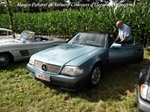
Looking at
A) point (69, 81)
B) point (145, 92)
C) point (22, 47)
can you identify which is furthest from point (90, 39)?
point (145, 92)

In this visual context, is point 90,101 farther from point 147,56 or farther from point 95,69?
point 147,56

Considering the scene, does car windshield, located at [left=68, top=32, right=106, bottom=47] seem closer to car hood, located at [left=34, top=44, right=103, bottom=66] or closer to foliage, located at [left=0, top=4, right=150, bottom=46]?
car hood, located at [left=34, top=44, right=103, bottom=66]

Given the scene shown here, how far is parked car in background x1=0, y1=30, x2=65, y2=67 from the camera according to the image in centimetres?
532

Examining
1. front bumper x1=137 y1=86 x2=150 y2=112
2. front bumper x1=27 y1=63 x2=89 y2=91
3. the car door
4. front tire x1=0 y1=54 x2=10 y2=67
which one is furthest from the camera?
front tire x1=0 y1=54 x2=10 y2=67

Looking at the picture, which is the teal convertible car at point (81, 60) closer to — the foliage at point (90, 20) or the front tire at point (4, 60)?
the front tire at point (4, 60)

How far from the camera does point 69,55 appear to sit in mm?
3881

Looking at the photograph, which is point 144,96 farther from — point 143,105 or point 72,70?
point 72,70

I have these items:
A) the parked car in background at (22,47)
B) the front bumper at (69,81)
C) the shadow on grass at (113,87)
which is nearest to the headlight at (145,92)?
the shadow on grass at (113,87)

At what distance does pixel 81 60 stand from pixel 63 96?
877mm

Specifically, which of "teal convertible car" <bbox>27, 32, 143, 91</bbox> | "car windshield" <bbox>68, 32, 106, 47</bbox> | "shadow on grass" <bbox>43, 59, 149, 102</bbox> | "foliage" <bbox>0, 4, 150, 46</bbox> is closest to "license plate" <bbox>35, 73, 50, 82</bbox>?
"teal convertible car" <bbox>27, 32, 143, 91</bbox>

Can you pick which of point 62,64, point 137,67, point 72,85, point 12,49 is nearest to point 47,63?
point 62,64

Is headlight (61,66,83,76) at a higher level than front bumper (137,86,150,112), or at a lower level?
higher

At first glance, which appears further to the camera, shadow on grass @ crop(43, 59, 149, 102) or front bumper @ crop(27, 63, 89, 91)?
shadow on grass @ crop(43, 59, 149, 102)

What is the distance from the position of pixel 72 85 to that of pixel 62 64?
1.60ft
